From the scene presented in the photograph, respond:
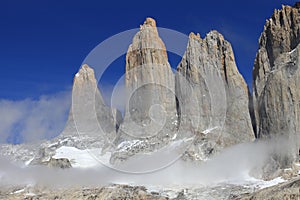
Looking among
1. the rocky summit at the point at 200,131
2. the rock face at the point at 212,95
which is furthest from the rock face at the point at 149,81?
the rock face at the point at 212,95

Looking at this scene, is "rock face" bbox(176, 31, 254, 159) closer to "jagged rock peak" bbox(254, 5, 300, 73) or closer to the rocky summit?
the rocky summit

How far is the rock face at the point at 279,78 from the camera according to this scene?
10106 centimetres

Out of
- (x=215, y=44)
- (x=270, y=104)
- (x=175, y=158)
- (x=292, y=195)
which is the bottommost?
(x=292, y=195)

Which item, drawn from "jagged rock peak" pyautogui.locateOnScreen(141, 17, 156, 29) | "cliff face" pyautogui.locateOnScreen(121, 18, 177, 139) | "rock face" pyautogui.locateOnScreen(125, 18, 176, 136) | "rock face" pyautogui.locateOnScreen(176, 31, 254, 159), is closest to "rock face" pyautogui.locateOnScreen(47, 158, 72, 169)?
"cliff face" pyautogui.locateOnScreen(121, 18, 177, 139)

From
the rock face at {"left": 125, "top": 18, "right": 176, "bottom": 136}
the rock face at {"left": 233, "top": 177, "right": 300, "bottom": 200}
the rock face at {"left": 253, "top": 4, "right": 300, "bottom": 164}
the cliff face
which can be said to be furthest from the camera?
the rock face at {"left": 125, "top": 18, "right": 176, "bottom": 136}

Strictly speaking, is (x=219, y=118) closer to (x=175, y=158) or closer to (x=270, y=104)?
(x=175, y=158)

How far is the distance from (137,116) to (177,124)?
1916cm

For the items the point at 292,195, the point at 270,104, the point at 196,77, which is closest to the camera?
the point at 292,195

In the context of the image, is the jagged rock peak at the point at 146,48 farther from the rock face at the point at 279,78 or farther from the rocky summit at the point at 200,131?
the rock face at the point at 279,78

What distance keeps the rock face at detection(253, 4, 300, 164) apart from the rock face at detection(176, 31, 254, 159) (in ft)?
26.7

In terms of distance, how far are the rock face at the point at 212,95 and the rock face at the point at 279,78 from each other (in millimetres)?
8126

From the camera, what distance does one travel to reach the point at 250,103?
427ft

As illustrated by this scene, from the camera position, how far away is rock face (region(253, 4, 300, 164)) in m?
101

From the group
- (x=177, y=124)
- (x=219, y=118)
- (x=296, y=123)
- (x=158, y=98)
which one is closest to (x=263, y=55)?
(x=219, y=118)
